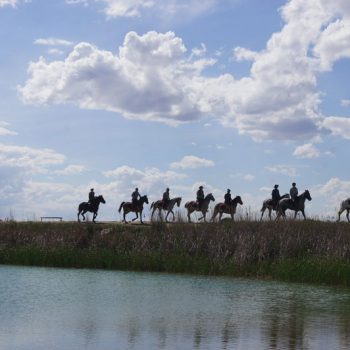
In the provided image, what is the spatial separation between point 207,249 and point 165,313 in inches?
499

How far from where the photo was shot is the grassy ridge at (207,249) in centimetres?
2641

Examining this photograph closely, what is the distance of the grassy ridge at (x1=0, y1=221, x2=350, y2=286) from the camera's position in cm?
2641

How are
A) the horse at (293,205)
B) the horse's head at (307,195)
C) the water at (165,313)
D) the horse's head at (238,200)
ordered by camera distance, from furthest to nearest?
1. the horse's head at (238,200)
2. the horse's head at (307,195)
3. the horse at (293,205)
4. the water at (165,313)

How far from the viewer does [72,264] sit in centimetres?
3017

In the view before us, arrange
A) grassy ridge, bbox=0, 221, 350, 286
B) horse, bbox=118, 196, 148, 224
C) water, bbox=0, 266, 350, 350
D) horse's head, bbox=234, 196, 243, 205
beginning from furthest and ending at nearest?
horse, bbox=118, 196, 148, 224 → horse's head, bbox=234, 196, 243, 205 → grassy ridge, bbox=0, 221, 350, 286 → water, bbox=0, 266, 350, 350

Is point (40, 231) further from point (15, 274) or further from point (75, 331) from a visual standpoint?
point (75, 331)

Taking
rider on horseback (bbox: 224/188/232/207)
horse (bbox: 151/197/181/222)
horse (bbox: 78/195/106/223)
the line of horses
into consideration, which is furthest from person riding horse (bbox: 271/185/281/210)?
horse (bbox: 78/195/106/223)

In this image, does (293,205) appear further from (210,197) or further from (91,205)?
(91,205)

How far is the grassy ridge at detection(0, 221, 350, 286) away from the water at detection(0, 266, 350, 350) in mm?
1743

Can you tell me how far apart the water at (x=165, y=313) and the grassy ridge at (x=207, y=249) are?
174cm

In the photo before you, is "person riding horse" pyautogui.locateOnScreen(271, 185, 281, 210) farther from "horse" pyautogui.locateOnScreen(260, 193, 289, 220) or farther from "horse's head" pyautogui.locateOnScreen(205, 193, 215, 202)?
"horse's head" pyautogui.locateOnScreen(205, 193, 215, 202)

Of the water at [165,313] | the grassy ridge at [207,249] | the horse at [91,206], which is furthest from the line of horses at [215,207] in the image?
the water at [165,313]

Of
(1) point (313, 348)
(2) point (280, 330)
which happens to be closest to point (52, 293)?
(2) point (280, 330)

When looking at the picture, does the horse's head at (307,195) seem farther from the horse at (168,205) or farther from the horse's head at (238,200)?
the horse at (168,205)
